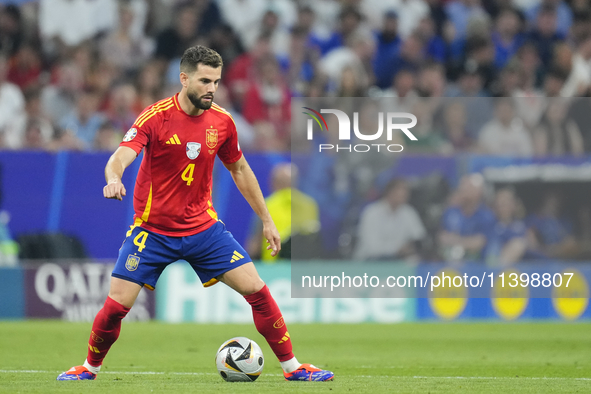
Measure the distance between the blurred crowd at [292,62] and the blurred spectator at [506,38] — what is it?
0.02 meters

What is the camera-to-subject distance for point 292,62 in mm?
15914

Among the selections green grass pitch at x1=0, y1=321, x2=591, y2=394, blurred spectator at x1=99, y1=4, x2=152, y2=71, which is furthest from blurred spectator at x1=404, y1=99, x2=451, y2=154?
blurred spectator at x1=99, y1=4, x2=152, y2=71

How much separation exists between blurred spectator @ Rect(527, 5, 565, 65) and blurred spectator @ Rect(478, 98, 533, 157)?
3.39 meters

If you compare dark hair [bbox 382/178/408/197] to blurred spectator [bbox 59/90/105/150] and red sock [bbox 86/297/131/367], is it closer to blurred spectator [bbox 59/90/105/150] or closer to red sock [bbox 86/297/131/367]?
blurred spectator [bbox 59/90/105/150]

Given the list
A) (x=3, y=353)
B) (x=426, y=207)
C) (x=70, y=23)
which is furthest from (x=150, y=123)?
(x=70, y=23)

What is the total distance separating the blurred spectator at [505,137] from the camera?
13719 mm

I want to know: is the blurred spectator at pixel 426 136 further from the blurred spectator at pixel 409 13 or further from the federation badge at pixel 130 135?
the federation badge at pixel 130 135

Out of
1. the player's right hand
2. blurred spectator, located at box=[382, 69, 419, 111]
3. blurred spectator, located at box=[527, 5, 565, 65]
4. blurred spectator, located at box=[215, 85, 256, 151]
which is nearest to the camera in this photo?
the player's right hand

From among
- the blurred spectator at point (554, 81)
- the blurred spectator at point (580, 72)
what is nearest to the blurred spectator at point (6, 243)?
the blurred spectator at point (554, 81)

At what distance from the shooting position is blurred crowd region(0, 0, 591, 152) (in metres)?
13.9

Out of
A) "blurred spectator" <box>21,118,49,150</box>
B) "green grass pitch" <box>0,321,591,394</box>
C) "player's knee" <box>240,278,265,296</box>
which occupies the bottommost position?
"green grass pitch" <box>0,321,591,394</box>

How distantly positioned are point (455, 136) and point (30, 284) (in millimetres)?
6613

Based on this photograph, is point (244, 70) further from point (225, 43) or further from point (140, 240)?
point (140, 240)

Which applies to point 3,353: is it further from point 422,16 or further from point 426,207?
point 422,16
